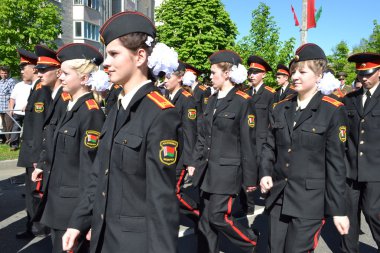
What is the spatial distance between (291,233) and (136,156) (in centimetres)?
202

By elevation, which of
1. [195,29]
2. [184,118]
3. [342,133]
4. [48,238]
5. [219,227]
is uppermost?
[195,29]

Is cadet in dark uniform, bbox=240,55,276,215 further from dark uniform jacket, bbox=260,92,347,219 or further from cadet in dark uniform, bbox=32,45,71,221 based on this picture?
cadet in dark uniform, bbox=32,45,71,221

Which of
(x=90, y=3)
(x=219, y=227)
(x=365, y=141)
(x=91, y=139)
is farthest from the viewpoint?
(x=90, y=3)

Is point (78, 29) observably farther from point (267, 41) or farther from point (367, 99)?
point (367, 99)

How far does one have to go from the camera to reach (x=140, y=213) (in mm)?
2404

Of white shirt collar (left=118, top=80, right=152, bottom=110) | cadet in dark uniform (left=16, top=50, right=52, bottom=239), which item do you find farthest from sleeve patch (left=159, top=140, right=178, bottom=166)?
cadet in dark uniform (left=16, top=50, right=52, bottom=239)

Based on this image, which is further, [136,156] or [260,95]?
[260,95]

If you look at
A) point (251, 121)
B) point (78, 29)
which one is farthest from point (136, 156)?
point (78, 29)

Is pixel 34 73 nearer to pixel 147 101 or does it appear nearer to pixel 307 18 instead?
pixel 147 101

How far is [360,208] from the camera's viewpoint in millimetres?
5082

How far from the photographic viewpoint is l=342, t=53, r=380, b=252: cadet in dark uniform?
490 cm

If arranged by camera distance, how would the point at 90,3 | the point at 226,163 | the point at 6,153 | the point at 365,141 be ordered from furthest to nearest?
the point at 90,3 → the point at 6,153 → the point at 365,141 → the point at 226,163

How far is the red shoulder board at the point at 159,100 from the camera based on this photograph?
241 centimetres

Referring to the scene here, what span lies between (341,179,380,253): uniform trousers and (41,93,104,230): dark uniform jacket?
126 inches
